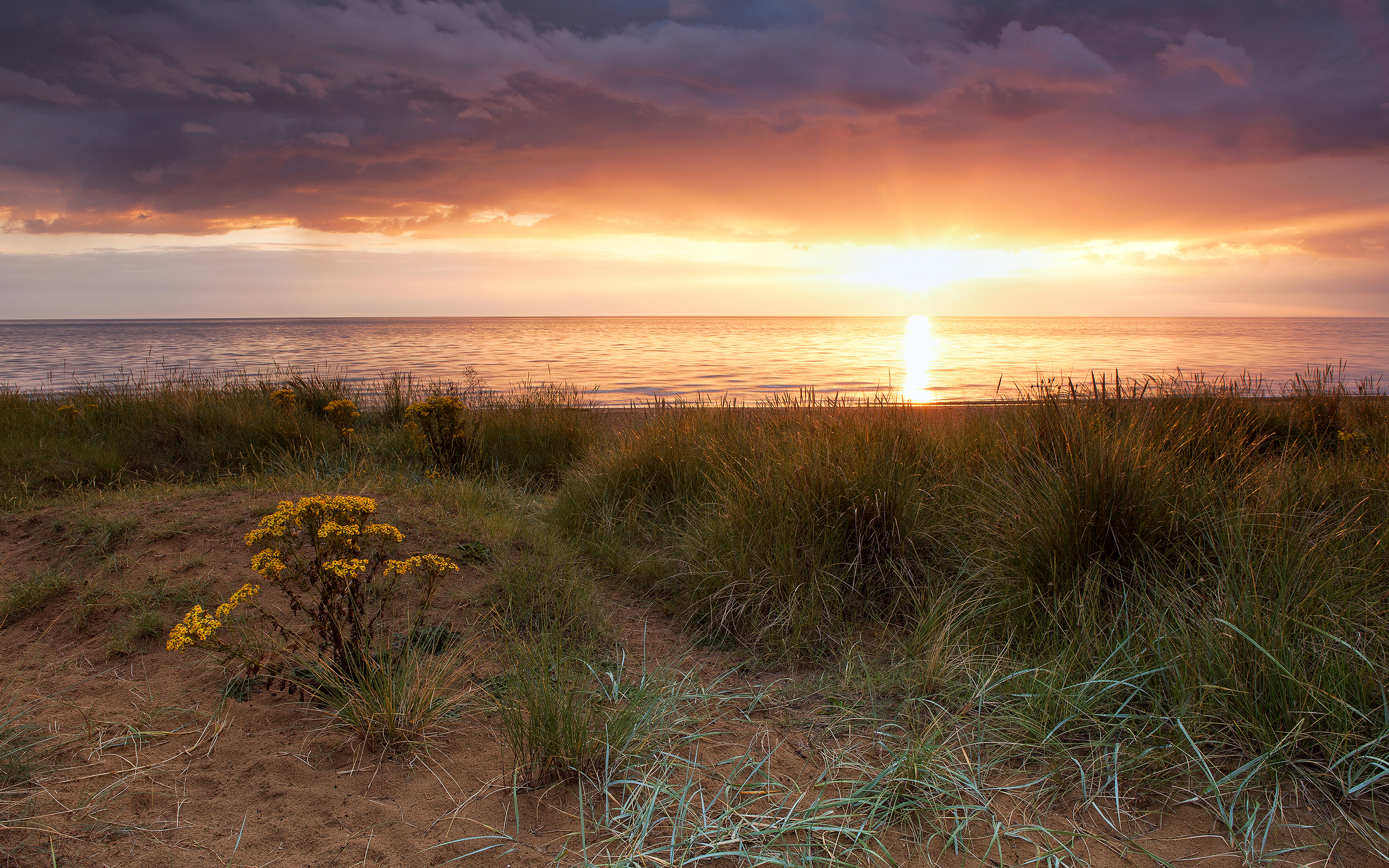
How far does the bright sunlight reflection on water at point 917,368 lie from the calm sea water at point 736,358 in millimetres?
100

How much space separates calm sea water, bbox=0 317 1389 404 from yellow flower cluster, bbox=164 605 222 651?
4.91 metres

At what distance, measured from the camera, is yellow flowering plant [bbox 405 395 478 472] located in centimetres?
659

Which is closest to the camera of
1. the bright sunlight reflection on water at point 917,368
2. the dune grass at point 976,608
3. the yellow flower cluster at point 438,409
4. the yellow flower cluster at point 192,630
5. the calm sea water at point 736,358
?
the dune grass at point 976,608

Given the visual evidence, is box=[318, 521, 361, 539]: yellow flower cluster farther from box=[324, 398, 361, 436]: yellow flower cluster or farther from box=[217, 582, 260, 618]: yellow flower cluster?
box=[324, 398, 361, 436]: yellow flower cluster

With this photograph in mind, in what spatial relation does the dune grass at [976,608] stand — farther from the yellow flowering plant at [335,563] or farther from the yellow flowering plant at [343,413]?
the yellow flowering plant at [343,413]

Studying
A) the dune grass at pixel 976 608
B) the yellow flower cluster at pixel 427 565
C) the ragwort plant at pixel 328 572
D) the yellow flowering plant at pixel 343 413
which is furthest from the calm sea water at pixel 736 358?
the yellow flowering plant at pixel 343 413

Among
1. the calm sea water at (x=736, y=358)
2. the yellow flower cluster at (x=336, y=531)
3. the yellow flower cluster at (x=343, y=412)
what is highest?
the calm sea water at (x=736, y=358)

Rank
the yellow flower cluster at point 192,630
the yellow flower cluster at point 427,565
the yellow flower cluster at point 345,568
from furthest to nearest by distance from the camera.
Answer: the yellow flower cluster at point 427,565
the yellow flower cluster at point 345,568
the yellow flower cluster at point 192,630

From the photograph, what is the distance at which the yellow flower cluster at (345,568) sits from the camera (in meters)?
2.59

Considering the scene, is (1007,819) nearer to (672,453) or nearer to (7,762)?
(7,762)

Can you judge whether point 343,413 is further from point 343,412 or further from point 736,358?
point 736,358

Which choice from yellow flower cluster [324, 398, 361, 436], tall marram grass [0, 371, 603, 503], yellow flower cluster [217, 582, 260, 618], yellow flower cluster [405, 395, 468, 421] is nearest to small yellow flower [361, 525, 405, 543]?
yellow flower cluster [217, 582, 260, 618]

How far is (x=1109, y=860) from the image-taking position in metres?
2.01

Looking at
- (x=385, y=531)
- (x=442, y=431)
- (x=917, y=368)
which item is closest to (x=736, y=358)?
(x=917, y=368)
